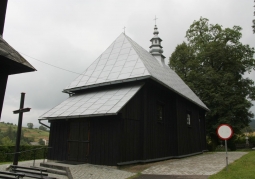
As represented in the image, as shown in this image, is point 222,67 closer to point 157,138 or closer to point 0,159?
point 157,138

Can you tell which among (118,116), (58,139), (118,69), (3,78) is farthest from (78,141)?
(3,78)

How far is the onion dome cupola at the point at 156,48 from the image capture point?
20266mm

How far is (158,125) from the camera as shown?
12672mm

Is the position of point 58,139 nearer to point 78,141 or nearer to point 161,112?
point 78,141

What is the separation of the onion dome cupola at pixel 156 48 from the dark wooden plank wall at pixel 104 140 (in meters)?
10.7

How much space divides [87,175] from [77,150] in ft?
9.09

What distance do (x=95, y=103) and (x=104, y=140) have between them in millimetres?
1770

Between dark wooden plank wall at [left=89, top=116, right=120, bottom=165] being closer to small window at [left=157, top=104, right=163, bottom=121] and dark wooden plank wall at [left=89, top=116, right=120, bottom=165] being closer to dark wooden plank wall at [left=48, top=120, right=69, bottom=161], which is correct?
dark wooden plank wall at [left=48, top=120, right=69, bottom=161]

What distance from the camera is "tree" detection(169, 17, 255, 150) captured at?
79.8 feet

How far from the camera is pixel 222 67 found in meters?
27.7

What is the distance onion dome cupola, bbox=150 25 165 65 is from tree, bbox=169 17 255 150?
7.12 meters

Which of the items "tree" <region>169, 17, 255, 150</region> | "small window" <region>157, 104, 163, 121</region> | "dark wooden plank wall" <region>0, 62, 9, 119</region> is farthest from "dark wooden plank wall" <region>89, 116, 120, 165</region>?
"tree" <region>169, 17, 255, 150</region>

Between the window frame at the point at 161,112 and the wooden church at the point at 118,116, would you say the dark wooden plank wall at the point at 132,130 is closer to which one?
the wooden church at the point at 118,116

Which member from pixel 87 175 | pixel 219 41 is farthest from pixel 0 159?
pixel 219 41
